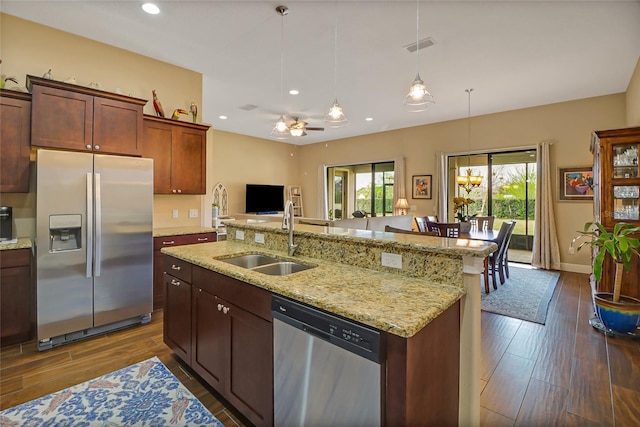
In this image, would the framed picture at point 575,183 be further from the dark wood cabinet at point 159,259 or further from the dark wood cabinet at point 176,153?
the dark wood cabinet at point 159,259

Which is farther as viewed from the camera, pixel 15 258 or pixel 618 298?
pixel 618 298

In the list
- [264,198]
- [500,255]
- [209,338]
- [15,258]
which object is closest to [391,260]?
[209,338]

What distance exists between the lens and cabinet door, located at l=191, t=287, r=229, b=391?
1938mm

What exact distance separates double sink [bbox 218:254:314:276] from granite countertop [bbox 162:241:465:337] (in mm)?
156

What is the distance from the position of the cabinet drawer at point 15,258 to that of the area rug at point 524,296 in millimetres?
4808

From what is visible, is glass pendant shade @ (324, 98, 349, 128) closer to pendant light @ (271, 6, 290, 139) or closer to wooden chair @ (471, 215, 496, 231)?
pendant light @ (271, 6, 290, 139)

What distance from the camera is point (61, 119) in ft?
9.50

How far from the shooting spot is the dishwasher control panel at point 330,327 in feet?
3.88

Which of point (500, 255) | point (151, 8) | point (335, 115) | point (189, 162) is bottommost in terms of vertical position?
point (500, 255)

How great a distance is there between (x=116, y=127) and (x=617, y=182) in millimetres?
5613

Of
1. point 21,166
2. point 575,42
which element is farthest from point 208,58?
point 575,42

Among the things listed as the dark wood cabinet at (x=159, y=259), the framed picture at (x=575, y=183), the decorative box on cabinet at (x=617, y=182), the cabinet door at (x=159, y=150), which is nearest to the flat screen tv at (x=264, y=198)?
the cabinet door at (x=159, y=150)

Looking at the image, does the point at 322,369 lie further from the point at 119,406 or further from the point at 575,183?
the point at 575,183

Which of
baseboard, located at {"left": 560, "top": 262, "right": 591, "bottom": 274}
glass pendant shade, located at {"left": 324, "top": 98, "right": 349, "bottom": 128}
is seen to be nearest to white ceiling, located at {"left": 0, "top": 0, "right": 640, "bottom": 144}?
glass pendant shade, located at {"left": 324, "top": 98, "right": 349, "bottom": 128}
